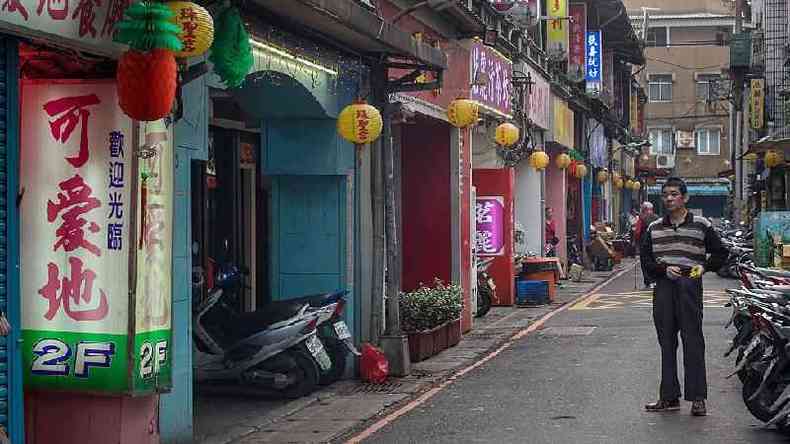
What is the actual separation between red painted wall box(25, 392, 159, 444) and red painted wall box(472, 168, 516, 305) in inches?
518

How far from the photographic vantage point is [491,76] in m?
18.7

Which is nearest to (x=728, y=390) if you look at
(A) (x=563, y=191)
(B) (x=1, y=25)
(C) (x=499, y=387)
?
(C) (x=499, y=387)

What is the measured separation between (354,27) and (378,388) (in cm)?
352

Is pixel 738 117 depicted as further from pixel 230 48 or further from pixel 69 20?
pixel 69 20

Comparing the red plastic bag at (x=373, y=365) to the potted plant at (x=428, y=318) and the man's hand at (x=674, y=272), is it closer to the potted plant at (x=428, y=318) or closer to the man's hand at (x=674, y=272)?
the potted plant at (x=428, y=318)

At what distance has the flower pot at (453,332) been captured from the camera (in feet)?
49.9

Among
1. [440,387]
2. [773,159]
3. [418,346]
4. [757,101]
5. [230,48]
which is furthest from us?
[757,101]

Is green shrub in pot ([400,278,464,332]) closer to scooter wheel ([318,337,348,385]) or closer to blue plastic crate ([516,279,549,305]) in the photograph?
scooter wheel ([318,337,348,385])

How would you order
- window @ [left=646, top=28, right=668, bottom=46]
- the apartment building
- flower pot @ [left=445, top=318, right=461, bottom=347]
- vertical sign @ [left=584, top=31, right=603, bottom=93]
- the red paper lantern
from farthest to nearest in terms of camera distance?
the apartment building, window @ [left=646, top=28, right=668, bottom=46], vertical sign @ [left=584, top=31, right=603, bottom=93], flower pot @ [left=445, top=318, right=461, bottom=347], the red paper lantern

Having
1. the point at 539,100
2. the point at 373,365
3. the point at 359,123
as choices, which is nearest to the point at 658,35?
the point at 539,100

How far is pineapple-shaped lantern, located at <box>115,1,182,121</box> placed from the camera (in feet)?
21.9

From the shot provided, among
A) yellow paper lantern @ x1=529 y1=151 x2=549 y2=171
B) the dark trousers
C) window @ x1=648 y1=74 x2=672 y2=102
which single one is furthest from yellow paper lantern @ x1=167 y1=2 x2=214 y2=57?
window @ x1=648 y1=74 x2=672 y2=102

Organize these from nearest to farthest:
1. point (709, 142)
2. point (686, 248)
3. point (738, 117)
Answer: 1. point (686, 248)
2. point (738, 117)
3. point (709, 142)

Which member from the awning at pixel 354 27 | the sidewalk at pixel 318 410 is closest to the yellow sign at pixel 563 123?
the sidewalk at pixel 318 410
